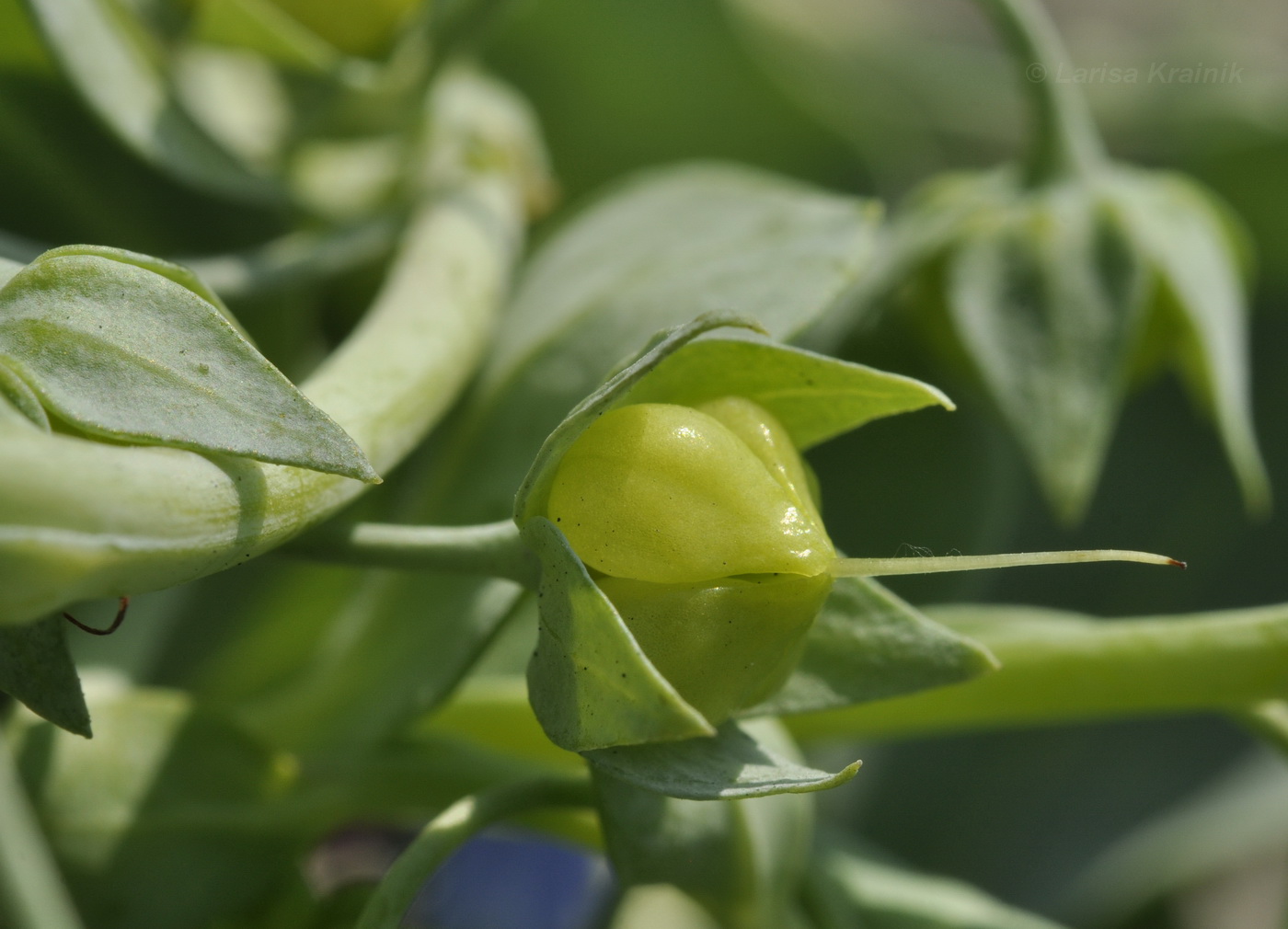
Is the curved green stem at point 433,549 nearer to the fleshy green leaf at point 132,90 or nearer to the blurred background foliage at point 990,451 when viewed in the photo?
the fleshy green leaf at point 132,90

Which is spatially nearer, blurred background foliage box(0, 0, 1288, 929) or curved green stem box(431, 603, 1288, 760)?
curved green stem box(431, 603, 1288, 760)

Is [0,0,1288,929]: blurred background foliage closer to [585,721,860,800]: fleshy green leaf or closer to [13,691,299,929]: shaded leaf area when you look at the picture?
[13,691,299,929]: shaded leaf area

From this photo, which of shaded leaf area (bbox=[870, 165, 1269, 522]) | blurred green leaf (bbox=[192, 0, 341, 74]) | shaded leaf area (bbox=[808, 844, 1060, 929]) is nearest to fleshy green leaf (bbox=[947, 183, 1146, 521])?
shaded leaf area (bbox=[870, 165, 1269, 522])

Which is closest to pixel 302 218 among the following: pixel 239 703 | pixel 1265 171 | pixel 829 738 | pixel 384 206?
pixel 384 206

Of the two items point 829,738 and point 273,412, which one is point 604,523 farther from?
point 829,738

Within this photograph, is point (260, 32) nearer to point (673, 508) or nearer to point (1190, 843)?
point (673, 508)

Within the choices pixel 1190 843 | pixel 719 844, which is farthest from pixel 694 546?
pixel 1190 843
